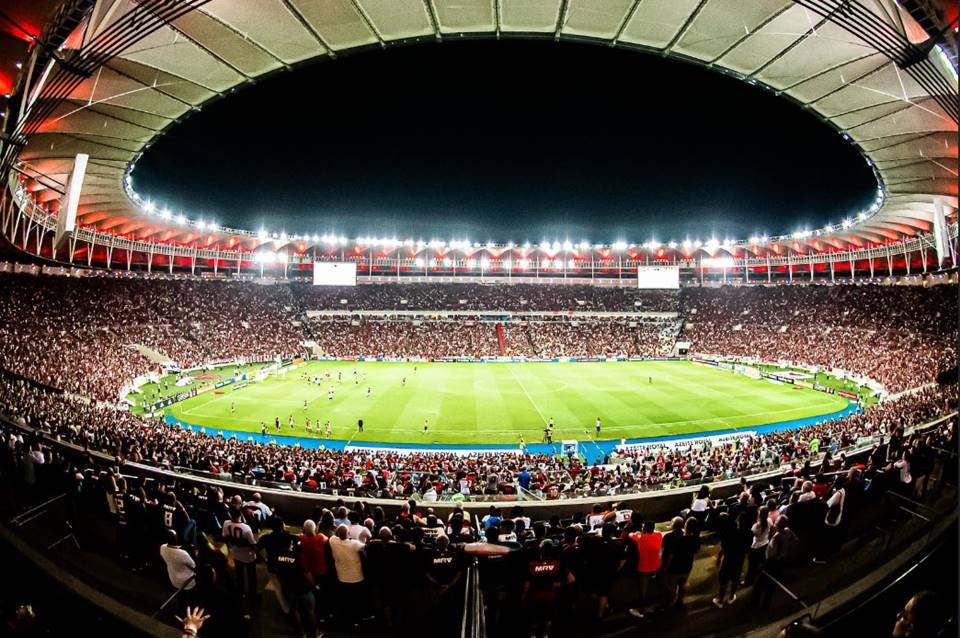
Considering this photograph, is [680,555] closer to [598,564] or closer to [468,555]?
[598,564]

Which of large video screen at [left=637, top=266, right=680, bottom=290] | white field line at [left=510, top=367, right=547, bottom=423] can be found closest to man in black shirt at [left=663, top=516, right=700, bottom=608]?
white field line at [left=510, top=367, right=547, bottom=423]

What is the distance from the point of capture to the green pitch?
2661cm

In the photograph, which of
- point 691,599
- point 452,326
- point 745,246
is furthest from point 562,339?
point 691,599

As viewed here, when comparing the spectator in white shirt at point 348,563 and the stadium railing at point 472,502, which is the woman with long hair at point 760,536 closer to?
the stadium railing at point 472,502

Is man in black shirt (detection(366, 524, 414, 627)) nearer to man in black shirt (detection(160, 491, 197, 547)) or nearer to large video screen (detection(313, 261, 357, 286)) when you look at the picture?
man in black shirt (detection(160, 491, 197, 547))

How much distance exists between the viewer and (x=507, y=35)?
13.7 m

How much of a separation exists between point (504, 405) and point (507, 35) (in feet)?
78.7

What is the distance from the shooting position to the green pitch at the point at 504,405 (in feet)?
87.3

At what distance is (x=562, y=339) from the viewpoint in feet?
214

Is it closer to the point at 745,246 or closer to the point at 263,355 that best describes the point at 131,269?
the point at 263,355

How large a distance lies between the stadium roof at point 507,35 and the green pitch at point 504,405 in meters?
17.4

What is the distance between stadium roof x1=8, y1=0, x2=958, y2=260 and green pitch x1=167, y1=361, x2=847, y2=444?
57.1 ft

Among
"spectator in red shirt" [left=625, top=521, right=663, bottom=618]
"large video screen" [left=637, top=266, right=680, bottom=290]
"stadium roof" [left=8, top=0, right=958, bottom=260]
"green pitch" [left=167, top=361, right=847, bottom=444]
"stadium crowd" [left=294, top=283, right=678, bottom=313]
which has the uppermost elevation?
"stadium roof" [left=8, top=0, right=958, bottom=260]

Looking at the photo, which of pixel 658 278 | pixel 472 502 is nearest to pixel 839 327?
pixel 658 278
